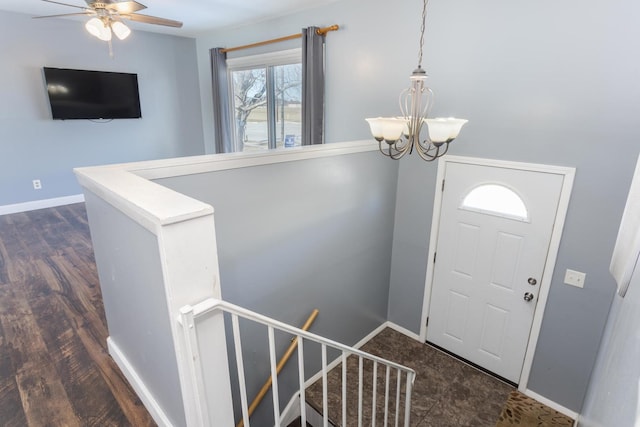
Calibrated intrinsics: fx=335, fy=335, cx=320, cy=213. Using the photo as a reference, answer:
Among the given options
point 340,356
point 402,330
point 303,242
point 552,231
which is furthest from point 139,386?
point 552,231

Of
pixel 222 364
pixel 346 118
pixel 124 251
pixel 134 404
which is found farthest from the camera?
pixel 346 118

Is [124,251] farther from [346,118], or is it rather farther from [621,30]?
[621,30]

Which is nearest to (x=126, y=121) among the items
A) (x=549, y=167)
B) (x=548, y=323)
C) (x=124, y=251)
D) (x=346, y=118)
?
(x=346, y=118)

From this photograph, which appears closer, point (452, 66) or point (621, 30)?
point (621, 30)

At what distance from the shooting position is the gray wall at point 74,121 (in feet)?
15.5

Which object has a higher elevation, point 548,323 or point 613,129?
point 613,129

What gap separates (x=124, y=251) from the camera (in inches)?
61.1

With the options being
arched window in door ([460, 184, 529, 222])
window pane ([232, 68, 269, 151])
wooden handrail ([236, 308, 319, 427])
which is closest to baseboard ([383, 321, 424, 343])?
wooden handrail ([236, 308, 319, 427])

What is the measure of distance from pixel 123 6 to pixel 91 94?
327 centimetres

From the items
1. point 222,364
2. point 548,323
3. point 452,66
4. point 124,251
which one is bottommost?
point 548,323

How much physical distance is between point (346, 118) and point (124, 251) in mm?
2944

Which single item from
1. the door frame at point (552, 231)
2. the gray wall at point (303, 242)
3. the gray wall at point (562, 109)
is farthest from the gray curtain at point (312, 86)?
the door frame at point (552, 231)

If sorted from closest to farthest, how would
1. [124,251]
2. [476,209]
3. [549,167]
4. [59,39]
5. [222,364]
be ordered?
[222,364], [124,251], [549,167], [476,209], [59,39]

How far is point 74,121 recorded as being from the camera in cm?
525
